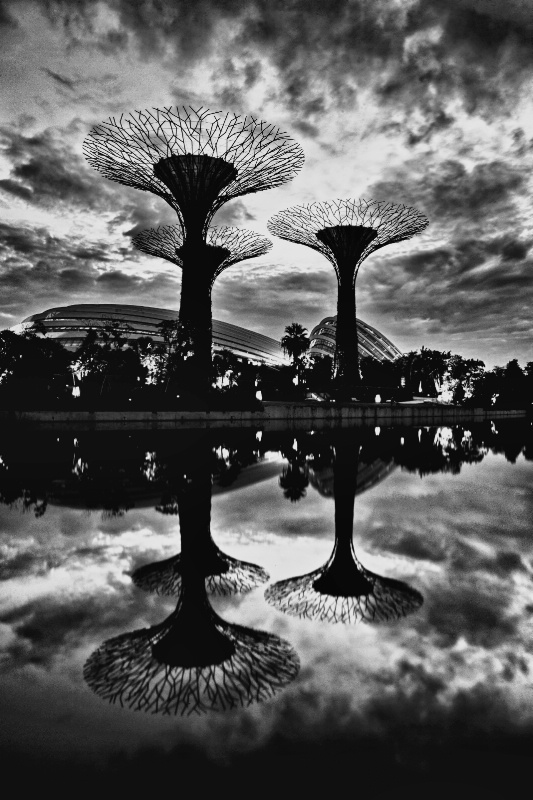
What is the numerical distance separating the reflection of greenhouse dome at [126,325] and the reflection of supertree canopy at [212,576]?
9326 cm

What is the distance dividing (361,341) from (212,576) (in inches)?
5155

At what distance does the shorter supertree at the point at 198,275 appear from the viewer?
4750cm

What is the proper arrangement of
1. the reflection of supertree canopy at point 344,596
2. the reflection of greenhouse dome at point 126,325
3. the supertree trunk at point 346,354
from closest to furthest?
1. the reflection of supertree canopy at point 344,596
2. the supertree trunk at point 346,354
3. the reflection of greenhouse dome at point 126,325

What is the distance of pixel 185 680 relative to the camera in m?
3.94

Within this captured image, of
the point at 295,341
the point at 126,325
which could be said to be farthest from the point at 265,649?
the point at 126,325

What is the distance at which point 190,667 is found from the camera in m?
4.10

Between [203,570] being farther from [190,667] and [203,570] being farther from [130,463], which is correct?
[130,463]

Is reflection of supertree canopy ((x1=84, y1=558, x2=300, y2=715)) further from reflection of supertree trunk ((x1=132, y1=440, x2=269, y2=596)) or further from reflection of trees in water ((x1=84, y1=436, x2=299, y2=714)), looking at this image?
reflection of supertree trunk ((x1=132, y1=440, x2=269, y2=596))

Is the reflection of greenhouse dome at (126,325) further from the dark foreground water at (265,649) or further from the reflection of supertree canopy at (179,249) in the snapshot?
the dark foreground water at (265,649)

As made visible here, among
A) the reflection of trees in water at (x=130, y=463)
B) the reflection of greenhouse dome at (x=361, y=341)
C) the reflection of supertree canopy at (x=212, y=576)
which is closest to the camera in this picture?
the reflection of supertree canopy at (x=212, y=576)

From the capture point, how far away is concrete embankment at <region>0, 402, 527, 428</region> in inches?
1465

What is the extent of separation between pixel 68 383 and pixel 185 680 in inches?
2321

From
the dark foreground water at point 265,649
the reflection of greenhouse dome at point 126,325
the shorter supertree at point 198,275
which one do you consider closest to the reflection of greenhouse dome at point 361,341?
the reflection of greenhouse dome at point 126,325

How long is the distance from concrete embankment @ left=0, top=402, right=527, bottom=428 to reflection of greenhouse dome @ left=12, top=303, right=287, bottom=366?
5086 centimetres
